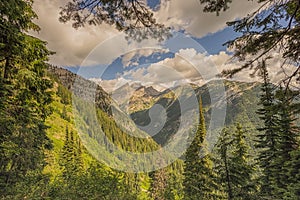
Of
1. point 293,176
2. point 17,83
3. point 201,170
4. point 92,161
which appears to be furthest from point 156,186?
point 17,83

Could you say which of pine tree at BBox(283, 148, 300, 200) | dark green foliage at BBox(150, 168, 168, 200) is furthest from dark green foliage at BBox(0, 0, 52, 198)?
dark green foliage at BBox(150, 168, 168, 200)

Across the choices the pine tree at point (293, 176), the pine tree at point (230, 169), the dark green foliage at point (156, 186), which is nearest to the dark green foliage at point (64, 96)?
the dark green foliage at point (156, 186)

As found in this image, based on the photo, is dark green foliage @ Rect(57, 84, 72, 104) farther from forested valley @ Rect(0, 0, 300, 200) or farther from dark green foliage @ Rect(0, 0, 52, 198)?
dark green foliage @ Rect(0, 0, 52, 198)

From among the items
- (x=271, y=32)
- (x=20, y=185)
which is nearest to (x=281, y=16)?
(x=271, y=32)

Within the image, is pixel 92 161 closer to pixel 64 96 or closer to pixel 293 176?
pixel 293 176

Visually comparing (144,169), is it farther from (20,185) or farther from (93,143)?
(20,185)

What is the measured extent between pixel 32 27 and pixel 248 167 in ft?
59.9

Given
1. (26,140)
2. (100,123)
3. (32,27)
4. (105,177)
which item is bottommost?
(105,177)

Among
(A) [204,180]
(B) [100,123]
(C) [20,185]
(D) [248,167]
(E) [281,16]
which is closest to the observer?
(E) [281,16]

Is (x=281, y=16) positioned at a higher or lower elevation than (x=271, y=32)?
higher

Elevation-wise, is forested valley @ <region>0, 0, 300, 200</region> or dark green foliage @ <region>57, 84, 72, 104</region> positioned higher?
dark green foliage @ <region>57, 84, 72, 104</region>

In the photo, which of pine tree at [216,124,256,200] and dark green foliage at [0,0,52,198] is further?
pine tree at [216,124,256,200]

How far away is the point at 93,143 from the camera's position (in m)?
160

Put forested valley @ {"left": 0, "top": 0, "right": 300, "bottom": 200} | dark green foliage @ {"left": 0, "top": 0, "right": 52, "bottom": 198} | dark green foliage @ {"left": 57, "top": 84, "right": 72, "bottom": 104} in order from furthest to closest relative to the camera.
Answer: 1. dark green foliage @ {"left": 57, "top": 84, "right": 72, "bottom": 104}
2. forested valley @ {"left": 0, "top": 0, "right": 300, "bottom": 200}
3. dark green foliage @ {"left": 0, "top": 0, "right": 52, "bottom": 198}
